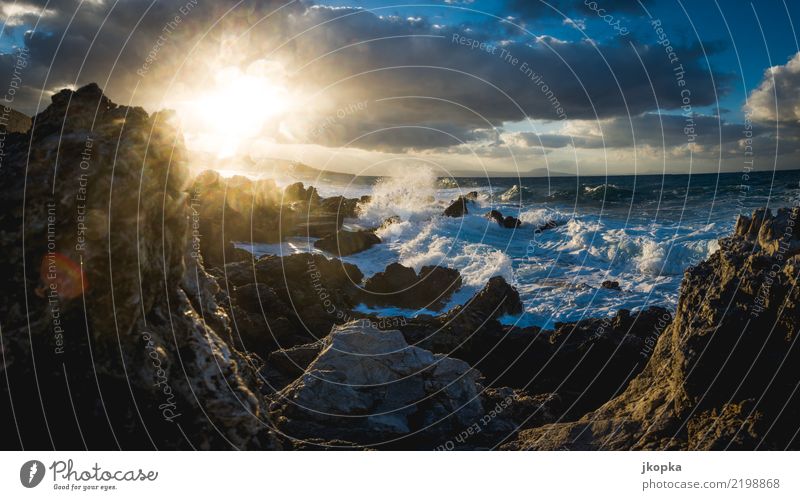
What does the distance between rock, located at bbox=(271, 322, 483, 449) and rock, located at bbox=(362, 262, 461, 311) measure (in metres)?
11.3

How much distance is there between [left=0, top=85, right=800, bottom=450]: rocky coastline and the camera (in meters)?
4.98

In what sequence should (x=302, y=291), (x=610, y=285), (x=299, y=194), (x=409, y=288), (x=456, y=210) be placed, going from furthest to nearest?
(x=299, y=194), (x=456, y=210), (x=610, y=285), (x=409, y=288), (x=302, y=291)

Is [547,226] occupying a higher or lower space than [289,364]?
higher

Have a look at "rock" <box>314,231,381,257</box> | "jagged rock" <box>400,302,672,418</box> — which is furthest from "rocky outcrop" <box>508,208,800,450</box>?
"rock" <box>314,231,381,257</box>

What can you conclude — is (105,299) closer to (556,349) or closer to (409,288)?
(556,349)

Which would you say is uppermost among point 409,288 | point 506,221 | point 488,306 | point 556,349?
point 506,221

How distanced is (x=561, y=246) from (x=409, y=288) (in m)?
18.6

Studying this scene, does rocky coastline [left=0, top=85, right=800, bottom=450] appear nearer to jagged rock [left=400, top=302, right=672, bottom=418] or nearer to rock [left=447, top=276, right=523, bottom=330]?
jagged rock [left=400, top=302, right=672, bottom=418]

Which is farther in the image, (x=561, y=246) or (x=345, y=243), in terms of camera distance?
(x=561, y=246)

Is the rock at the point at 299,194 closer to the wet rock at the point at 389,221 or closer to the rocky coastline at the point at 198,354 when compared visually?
the wet rock at the point at 389,221

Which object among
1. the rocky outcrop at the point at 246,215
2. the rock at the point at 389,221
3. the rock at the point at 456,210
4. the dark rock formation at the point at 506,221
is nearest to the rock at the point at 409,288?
the rocky outcrop at the point at 246,215

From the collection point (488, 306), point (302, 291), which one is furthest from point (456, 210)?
point (302, 291)

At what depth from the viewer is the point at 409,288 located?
22.1 metres
